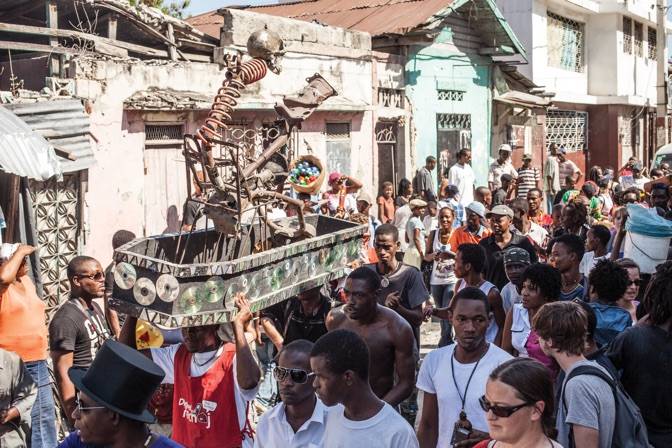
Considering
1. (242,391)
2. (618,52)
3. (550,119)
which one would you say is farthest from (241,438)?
(618,52)

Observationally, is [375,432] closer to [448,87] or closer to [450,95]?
[448,87]

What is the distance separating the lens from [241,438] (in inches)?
188

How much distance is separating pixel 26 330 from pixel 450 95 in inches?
547

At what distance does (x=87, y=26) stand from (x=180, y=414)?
8739 mm

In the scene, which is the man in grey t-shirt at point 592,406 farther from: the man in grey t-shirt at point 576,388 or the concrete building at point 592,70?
the concrete building at point 592,70

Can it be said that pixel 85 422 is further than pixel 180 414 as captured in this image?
No

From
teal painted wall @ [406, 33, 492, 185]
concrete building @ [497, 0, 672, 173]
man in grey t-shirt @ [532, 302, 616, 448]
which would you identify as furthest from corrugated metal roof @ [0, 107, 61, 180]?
concrete building @ [497, 0, 672, 173]

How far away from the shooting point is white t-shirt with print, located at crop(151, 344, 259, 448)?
4.76m

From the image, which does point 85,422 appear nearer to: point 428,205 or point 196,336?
point 196,336

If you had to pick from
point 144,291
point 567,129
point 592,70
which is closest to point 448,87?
point 567,129

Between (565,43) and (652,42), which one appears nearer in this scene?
(565,43)

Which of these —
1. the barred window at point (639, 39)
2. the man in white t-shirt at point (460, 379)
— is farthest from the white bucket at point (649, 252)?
the barred window at point (639, 39)

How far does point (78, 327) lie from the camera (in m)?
6.01

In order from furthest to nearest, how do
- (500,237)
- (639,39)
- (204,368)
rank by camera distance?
(639,39) → (500,237) → (204,368)
